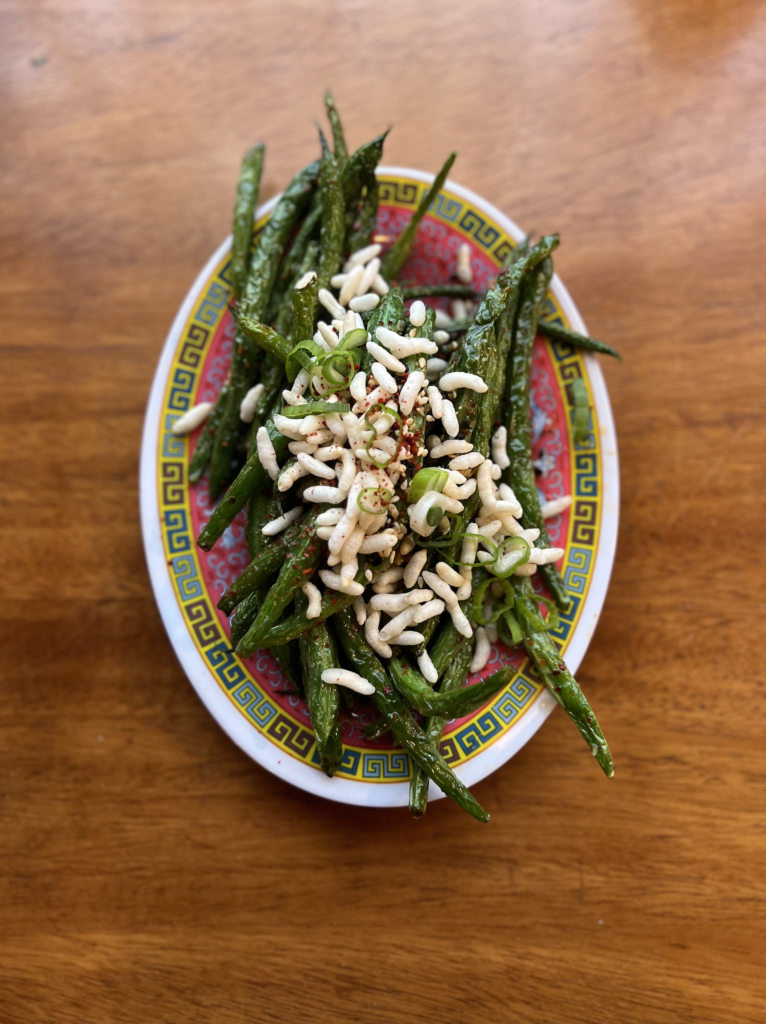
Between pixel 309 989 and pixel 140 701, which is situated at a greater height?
pixel 140 701

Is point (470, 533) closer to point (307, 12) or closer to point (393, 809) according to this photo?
point (393, 809)

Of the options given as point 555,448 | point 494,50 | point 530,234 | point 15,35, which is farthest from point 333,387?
point 15,35

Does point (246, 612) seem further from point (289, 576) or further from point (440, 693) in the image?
point (440, 693)

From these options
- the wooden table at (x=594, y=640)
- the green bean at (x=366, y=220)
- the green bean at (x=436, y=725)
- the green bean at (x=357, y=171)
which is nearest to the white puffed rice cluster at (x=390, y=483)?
the green bean at (x=436, y=725)

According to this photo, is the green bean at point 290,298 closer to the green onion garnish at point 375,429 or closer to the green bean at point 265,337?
the green bean at point 265,337

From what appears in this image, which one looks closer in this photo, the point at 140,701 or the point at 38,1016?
the point at 38,1016

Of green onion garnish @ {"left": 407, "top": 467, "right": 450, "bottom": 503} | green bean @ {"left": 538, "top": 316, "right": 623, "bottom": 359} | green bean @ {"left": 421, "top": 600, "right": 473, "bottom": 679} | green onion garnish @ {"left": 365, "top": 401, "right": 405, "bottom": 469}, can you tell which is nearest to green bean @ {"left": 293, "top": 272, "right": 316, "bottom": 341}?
green onion garnish @ {"left": 365, "top": 401, "right": 405, "bottom": 469}

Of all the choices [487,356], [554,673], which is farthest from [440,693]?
[487,356]
